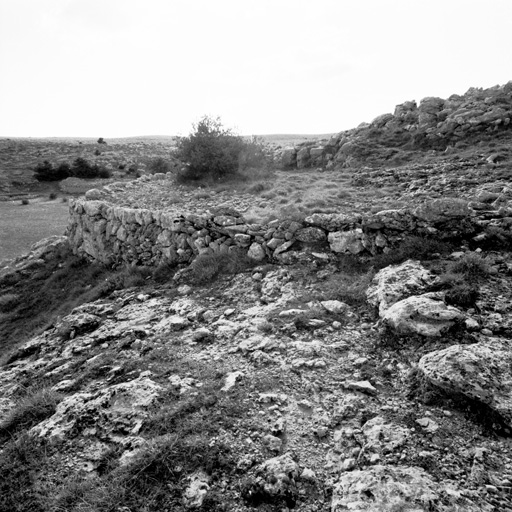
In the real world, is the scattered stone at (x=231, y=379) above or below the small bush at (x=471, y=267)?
below

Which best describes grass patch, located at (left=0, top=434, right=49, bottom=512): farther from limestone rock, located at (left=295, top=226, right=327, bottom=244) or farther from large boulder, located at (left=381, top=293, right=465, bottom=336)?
limestone rock, located at (left=295, top=226, right=327, bottom=244)

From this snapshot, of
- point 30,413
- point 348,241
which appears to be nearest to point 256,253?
point 348,241

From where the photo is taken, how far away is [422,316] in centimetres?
459

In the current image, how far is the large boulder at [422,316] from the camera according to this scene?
174 inches

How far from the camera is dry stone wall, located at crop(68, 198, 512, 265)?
6.09 m

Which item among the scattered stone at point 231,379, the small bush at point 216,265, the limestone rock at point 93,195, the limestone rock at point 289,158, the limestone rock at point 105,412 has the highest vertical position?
the limestone rock at point 289,158

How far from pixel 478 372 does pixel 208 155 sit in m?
10.9

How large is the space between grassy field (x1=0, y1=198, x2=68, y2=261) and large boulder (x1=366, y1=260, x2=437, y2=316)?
17.2m

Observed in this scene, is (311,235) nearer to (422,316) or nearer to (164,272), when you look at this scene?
(422,316)

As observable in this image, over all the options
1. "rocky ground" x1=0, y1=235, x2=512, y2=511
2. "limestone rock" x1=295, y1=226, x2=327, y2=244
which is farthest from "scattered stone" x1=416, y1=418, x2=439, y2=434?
"limestone rock" x1=295, y1=226, x2=327, y2=244

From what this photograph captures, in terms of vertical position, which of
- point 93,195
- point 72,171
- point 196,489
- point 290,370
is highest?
point 93,195

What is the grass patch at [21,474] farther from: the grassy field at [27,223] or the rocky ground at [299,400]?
the grassy field at [27,223]

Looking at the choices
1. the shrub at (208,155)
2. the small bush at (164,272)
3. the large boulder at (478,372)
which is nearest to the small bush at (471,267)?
the large boulder at (478,372)

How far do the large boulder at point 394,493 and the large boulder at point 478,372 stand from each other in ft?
3.05
